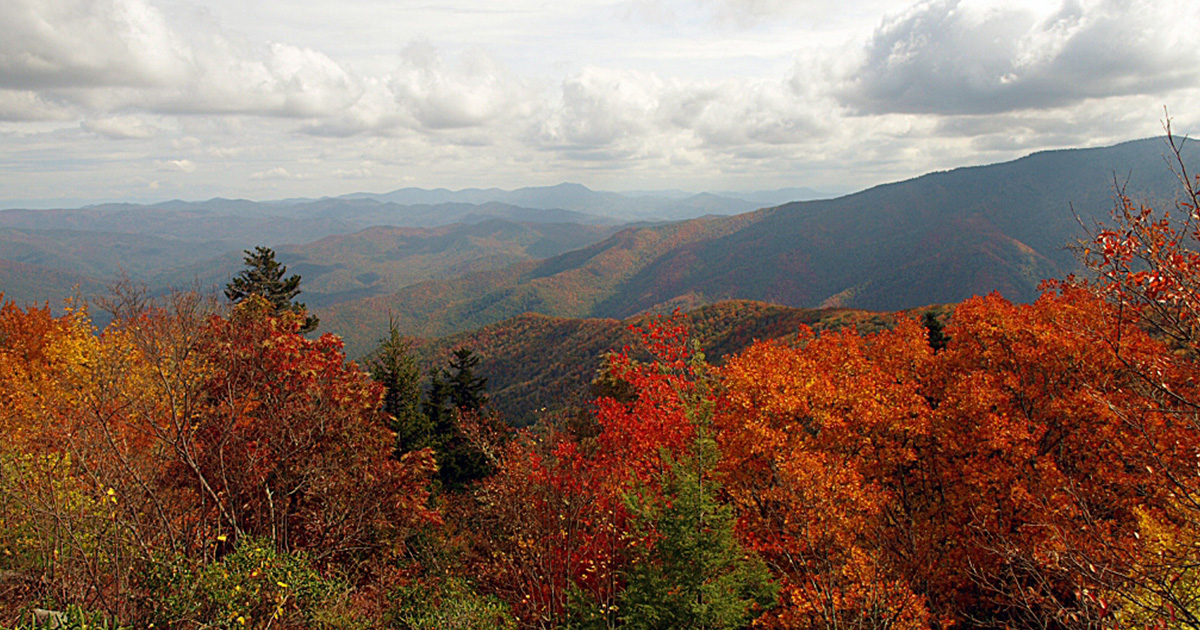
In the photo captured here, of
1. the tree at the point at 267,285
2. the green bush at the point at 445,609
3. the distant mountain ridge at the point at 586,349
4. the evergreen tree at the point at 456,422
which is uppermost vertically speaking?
the tree at the point at 267,285

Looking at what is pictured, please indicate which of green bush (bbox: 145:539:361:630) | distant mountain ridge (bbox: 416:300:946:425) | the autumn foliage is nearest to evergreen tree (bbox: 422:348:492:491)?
the autumn foliage

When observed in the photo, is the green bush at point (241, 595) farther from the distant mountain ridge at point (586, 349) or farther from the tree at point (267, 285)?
the distant mountain ridge at point (586, 349)

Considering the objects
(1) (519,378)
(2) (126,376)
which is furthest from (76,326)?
(1) (519,378)

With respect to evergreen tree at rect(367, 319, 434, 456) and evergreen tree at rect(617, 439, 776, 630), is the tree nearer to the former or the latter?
evergreen tree at rect(367, 319, 434, 456)

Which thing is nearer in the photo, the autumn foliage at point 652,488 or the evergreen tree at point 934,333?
the autumn foliage at point 652,488

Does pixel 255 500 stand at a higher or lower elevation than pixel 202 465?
lower

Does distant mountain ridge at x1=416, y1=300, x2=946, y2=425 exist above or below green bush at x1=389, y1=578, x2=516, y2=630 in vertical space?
below

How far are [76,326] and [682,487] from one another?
33.1 m

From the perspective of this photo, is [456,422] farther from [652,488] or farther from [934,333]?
[934,333]

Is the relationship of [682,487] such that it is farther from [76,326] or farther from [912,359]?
[76,326]

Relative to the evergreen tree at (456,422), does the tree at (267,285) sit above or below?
above

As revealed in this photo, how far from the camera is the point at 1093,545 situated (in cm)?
1386

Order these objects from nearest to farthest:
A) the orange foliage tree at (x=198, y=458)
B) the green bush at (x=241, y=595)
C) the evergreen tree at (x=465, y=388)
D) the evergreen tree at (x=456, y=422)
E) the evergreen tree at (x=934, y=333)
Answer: the green bush at (x=241, y=595), the orange foliage tree at (x=198, y=458), the evergreen tree at (x=934, y=333), the evergreen tree at (x=456, y=422), the evergreen tree at (x=465, y=388)

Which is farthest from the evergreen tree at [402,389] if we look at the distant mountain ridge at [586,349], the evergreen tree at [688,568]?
the distant mountain ridge at [586,349]
